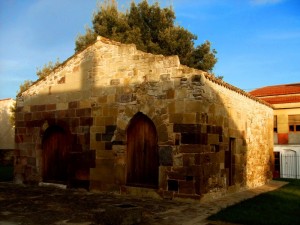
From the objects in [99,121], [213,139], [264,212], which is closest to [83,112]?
[99,121]

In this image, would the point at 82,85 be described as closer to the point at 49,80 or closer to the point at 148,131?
the point at 49,80

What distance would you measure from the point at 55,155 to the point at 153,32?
48.9 feet

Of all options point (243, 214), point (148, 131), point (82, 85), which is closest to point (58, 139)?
point (82, 85)

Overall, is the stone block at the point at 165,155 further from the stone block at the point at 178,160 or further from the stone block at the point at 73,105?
the stone block at the point at 73,105

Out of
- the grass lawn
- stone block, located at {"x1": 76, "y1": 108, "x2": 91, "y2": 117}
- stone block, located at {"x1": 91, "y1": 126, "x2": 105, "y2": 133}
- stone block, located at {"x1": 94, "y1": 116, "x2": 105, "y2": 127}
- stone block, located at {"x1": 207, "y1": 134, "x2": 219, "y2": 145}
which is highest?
stone block, located at {"x1": 76, "y1": 108, "x2": 91, "y2": 117}

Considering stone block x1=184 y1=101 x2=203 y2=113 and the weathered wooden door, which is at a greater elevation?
stone block x1=184 y1=101 x2=203 y2=113

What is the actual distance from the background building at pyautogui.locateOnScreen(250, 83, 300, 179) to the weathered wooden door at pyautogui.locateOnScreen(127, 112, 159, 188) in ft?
46.3

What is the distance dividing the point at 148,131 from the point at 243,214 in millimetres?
3648

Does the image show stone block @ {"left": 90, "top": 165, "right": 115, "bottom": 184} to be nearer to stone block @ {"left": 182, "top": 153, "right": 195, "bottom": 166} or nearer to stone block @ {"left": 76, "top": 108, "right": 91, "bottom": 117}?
stone block @ {"left": 76, "top": 108, "right": 91, "bottom": 117}

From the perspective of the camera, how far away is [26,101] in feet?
40.3

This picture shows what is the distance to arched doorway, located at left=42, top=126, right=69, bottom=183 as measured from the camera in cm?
1112

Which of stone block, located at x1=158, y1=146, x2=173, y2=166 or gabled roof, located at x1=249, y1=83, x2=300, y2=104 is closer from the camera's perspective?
stone block, located at x1=158, y1=146, x2=173, y2=166

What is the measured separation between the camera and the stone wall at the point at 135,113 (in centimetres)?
866

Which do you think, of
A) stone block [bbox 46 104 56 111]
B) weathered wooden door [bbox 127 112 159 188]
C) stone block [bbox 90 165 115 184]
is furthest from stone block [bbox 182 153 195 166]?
stone block [bbox 46 104 56 111]
